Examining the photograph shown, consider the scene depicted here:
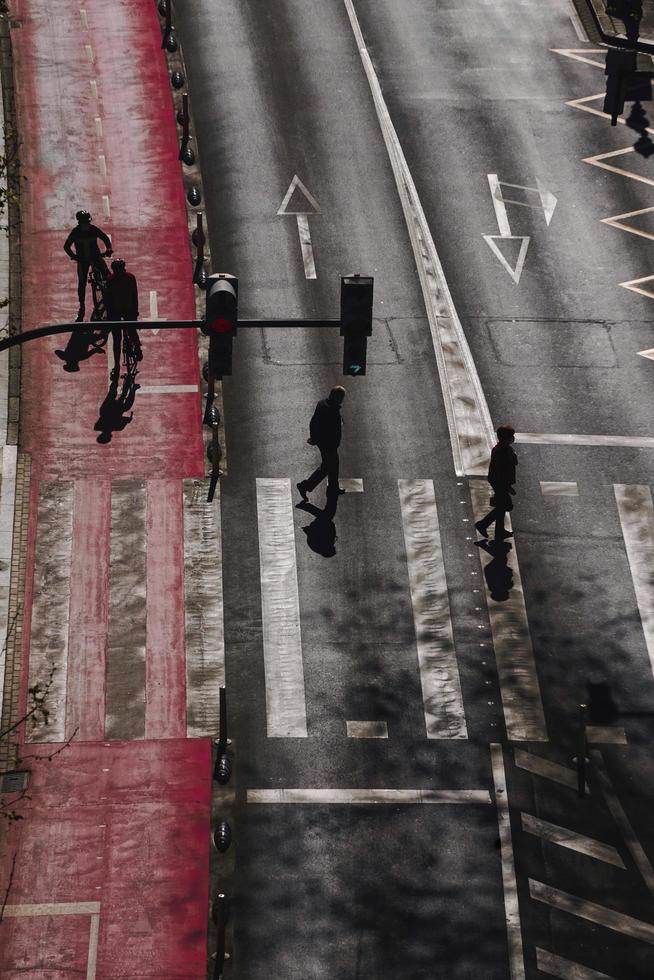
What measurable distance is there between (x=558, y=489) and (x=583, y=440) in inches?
55.7

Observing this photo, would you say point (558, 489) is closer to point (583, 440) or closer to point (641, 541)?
point (583, 440)

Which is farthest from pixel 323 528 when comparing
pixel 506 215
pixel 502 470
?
pixel 506 215

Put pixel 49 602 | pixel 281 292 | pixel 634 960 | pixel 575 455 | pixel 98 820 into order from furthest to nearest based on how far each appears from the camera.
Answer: pixel 281 292
pixel 575 455
pixel 49 602
pixel 98 820
pixel 634 960

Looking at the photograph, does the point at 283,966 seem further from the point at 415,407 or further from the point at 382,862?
the point at 415,407

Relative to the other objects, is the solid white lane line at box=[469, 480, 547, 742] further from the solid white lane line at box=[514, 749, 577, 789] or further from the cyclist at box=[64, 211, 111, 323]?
the cyclist at box=[64, 211, 111, 323]

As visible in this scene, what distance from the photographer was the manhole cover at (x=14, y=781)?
2383 cm

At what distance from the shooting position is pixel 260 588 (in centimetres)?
2688

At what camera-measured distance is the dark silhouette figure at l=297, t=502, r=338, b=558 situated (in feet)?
90.5

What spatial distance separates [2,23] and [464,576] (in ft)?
70.0

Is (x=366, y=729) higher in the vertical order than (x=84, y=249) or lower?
lower

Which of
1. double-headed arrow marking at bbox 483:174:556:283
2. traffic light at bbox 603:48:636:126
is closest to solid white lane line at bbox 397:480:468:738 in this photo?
traffic light at bbox 603:48:636:126

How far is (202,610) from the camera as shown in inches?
1044

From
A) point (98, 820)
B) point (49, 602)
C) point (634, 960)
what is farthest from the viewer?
point (49, 602)

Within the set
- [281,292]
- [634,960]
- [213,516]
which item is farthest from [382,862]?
[281,292]
